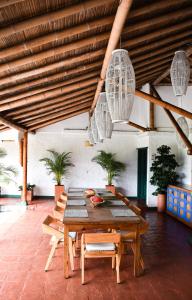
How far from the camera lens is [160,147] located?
794 cm

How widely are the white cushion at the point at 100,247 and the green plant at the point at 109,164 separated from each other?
234 inches

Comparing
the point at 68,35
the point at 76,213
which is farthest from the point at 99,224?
the point at 68,35

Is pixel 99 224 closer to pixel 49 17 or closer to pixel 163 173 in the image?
pixel 49 17

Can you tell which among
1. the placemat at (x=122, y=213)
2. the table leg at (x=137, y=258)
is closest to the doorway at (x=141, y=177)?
the placemat at (x=122, y=213)

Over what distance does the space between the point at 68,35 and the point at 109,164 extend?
22.4 ft

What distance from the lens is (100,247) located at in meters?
3.39

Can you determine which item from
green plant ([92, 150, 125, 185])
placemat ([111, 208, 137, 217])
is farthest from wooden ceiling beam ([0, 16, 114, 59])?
green plant ([92, 150, 125, 185])

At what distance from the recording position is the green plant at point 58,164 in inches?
366

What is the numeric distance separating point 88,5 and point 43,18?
0.46 meters

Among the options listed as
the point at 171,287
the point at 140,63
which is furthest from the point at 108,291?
the point at 140,63

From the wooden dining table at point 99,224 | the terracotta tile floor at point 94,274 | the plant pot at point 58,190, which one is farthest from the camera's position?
the plant pot at point 58,190

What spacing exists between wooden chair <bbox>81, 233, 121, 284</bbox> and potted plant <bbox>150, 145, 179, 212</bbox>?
4582 millimetres

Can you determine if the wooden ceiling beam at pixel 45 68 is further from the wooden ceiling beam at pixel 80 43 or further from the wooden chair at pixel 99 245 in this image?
the wooden chair at pixel 99 245

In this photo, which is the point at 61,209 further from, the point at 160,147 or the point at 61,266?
the point at 160,147
